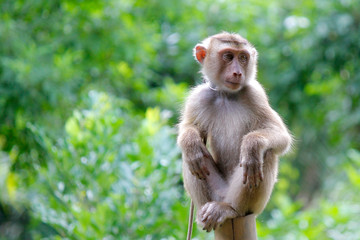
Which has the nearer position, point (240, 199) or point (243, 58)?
point (240, 199)

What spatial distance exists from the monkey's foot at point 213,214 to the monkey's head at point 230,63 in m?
0.88

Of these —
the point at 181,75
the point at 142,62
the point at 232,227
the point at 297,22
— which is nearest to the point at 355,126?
the point at 297,22

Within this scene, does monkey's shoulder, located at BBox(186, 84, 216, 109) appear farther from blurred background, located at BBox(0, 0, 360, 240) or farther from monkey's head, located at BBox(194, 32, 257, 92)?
blurred background, located at BBox(0, 0, 360, 240)

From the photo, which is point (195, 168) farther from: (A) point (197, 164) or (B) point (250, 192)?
(B) point (250, 192)

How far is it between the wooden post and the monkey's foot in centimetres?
5

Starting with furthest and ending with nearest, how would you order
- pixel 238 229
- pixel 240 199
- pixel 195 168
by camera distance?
pixel 240 199 → pixel 195 168 → pixel 238 229

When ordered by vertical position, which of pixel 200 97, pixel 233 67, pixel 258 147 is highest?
pixel 233 67

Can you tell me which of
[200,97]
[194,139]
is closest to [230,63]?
[200,97]

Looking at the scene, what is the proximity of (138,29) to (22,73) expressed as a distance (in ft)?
6.73

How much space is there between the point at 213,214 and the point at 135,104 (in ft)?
19.1

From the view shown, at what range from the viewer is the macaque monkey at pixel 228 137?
3760mm

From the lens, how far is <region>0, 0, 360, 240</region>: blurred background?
6.26 meters

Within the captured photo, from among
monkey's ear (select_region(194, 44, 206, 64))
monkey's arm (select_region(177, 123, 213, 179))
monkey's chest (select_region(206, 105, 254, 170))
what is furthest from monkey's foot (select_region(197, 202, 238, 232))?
monkey's ear (select_region(194, 44, 206, 64))

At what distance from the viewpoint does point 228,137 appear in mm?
4176
